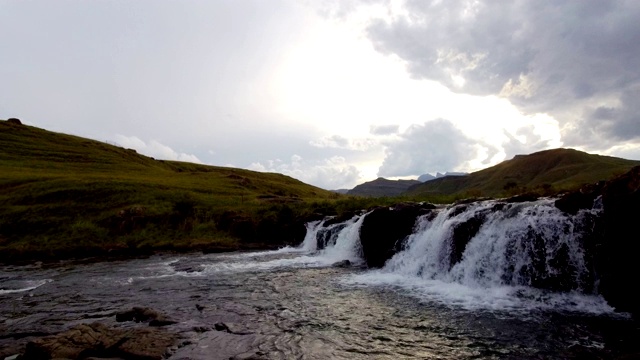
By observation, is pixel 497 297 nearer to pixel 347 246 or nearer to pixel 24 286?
pixel 347 246

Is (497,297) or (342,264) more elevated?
(342,264)

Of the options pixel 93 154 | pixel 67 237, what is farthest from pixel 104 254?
pixel 93 154

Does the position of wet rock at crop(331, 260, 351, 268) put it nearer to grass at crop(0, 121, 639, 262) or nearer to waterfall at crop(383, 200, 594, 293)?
waterfall at crop(383, 200, 594, 293)

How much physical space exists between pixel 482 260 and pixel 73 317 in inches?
840

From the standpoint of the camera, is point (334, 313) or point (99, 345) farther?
point (334, 313)

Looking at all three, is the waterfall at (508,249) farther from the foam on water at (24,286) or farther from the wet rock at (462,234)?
the foam on water at (24,286)

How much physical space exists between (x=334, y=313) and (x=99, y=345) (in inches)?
375

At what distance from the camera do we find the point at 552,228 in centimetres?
2034

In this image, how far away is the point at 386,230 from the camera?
110ft

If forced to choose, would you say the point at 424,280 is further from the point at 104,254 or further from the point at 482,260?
the point at 104,254

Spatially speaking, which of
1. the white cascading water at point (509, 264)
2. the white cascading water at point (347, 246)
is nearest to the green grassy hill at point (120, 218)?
the white cascading water at point (347, 246)

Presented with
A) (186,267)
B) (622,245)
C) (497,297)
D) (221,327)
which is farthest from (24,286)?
(622,245)

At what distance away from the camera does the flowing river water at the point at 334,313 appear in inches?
533

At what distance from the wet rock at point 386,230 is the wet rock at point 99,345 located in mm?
21033
